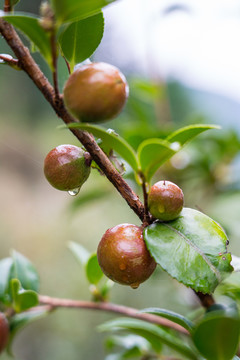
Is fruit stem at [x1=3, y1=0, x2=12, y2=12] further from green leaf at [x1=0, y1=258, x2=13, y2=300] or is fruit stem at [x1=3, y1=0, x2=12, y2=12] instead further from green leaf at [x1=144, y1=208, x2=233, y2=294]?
green leaf at [x1=0, y1=258, x2=13, y2=300]

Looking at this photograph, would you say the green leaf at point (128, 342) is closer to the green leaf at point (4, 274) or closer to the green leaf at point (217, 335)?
the green leaf at point (4, 274)

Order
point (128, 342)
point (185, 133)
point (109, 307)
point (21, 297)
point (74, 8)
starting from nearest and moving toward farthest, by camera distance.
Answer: point (74, 8), point (185, 133), point (21, 297), point (109, 307), point (128, 342)

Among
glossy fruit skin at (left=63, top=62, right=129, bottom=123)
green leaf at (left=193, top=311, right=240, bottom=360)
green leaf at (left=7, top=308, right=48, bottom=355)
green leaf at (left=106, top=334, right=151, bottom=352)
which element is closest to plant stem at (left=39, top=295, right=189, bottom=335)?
green leaf at (left=7, top=308, right=48, bottom=355)

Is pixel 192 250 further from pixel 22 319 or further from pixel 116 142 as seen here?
pixel 22 319

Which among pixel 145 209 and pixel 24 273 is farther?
pixel 24 273

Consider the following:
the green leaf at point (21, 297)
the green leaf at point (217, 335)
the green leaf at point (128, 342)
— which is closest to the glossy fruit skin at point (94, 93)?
the green leaf at point (217, 335)

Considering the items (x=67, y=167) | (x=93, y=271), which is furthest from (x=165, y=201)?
(x=93, y=271)

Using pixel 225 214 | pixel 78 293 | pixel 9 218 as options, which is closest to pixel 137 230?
pixel 225 214
